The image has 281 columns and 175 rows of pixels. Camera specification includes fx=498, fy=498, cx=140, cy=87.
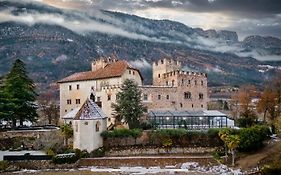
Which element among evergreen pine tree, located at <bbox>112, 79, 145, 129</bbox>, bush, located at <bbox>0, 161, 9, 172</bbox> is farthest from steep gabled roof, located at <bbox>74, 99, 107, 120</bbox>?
bush, located at <bbox>0, 161, 9, 172</bbox>

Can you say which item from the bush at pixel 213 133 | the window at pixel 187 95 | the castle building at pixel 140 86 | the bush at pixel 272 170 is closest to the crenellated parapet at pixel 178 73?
the castle building at pixel 140 86

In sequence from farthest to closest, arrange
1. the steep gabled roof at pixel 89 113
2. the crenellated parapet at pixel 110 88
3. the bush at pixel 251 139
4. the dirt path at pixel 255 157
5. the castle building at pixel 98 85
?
the castle building at pixel 98 85 → the crenellated parapet at pixel 110 88 → the steep gabled roof at pixel 89 113 → the bush at pixel 251 139 → the dirt path at pixel 255 157

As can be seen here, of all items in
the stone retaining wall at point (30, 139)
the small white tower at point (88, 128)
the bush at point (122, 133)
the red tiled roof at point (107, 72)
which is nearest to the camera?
the small white tower at point (88, 128)

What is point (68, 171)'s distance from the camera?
47.4 metres

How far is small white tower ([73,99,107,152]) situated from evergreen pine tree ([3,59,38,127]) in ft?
34.2

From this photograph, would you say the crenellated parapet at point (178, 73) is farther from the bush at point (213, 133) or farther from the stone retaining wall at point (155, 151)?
the stone retaining wall at point (155, 151)

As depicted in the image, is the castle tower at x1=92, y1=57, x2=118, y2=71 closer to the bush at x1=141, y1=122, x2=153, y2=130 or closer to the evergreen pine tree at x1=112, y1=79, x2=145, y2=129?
the evergreen pine tree at x1=112, y1=79, x2=145, y2=129

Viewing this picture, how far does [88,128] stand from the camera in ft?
179

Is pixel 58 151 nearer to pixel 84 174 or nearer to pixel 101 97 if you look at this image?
pixel 84 174

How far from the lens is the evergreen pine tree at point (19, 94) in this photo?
6181 centimetres

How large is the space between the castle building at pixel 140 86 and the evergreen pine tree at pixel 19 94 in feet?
16.7

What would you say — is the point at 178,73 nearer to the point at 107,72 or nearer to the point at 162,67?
the point at 162,67

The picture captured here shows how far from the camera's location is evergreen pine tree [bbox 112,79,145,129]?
5928cm

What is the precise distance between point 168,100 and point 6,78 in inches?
854
